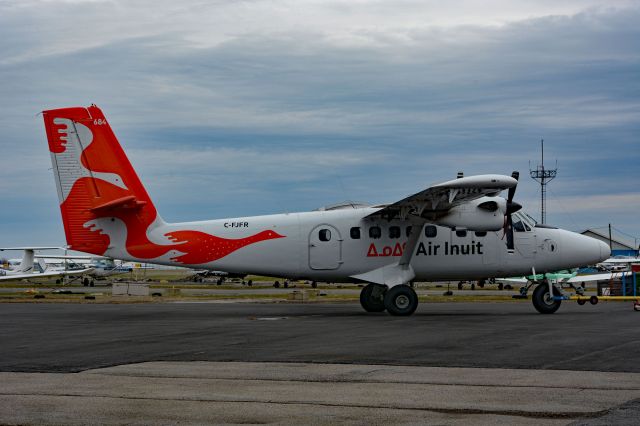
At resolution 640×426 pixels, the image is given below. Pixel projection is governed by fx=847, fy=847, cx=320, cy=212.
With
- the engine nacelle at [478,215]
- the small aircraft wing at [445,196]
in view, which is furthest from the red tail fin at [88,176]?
the engine nacelle at [478,215]

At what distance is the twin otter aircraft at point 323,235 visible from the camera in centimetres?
3089

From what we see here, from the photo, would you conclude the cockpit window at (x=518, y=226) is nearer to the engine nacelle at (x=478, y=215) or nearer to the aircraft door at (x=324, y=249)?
the engine nacelle at (x=478, y=215)

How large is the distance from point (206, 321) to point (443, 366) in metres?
14.7

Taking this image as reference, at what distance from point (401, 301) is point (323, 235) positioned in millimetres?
3957

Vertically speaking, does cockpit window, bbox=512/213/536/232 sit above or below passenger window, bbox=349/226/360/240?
above

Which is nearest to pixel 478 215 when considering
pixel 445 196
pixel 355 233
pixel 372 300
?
pixel 445 196

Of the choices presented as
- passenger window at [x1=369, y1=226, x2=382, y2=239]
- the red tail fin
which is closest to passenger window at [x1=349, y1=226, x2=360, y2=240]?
passenger window at [x1=369, y1=226, x2=382, y2=239]

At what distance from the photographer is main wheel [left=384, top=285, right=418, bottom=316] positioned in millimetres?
31062

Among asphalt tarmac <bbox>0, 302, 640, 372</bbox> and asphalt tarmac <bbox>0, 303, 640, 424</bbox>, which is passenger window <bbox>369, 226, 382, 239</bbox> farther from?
asphalt tarmac <bbox>0, 303, 640, 424</bbox>

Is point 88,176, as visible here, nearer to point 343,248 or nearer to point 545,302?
point 343,248

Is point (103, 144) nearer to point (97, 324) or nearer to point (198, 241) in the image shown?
point (198, 241)

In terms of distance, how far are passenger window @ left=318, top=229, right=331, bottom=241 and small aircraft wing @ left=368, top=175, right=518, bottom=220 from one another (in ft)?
5.79

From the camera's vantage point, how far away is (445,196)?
2955 cm

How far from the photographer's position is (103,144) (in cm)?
3130
